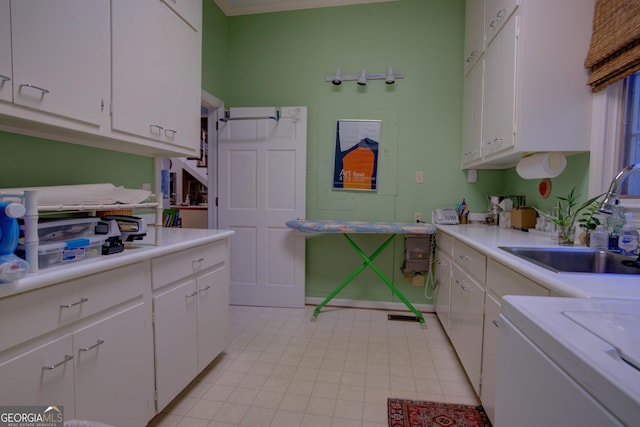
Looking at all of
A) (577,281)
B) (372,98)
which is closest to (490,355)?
(577,281)

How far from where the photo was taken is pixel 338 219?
2.98m

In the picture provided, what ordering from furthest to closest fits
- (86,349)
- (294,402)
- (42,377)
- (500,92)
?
(500,92), (294,402), (86,349), (42,377)

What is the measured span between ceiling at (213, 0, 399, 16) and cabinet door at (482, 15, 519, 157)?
148 centimetres

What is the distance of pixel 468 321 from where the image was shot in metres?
1.74

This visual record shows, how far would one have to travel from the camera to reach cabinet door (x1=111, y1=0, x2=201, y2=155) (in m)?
1.36

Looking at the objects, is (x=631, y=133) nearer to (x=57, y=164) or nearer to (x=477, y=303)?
(x=477, y=303)

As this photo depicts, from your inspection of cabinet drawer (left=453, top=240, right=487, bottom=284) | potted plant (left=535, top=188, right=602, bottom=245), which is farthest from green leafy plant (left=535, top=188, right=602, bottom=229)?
cabinet drawer (left=453, top=240, right=487, bottom=284)

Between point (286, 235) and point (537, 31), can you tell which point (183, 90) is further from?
point (537, 31)

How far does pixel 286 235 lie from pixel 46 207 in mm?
2065

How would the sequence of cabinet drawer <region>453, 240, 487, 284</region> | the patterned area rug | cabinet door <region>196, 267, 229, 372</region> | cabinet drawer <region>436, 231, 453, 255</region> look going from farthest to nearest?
1. cabinet drawer <region>436, 231, 453, 255</region>
2. cabinet door <region>196, 267, 229, 372</region>
3. cabinet drawer <region>453, 240, 487, 284</region>
4. the patterned area rug

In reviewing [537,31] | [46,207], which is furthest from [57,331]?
[537,31]

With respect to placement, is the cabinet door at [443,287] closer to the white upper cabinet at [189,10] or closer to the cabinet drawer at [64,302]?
the cabinet drawer at [64,302]

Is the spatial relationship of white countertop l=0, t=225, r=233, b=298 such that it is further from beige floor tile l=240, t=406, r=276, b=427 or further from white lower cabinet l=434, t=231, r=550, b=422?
white lower cabinet l=434, t=231, r=550, b=422

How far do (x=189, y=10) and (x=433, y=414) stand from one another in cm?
270
